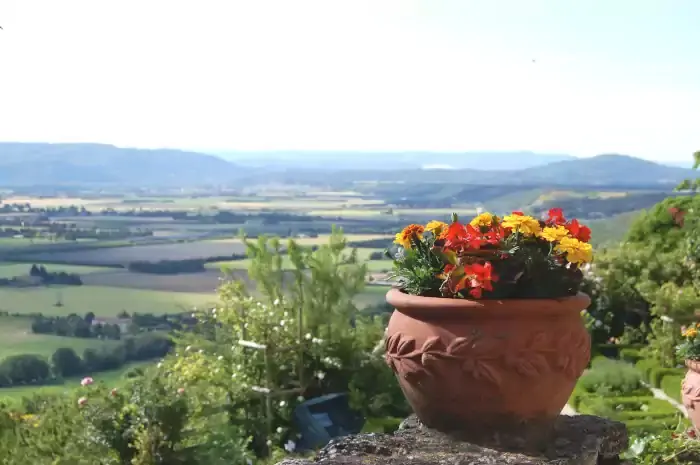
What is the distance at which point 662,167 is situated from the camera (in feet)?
68.0

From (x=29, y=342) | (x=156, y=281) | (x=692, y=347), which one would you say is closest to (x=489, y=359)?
(x=692, y=347)

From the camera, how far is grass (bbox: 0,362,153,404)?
5961 millimetres

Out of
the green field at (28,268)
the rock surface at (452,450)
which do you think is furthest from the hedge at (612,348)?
the rock surface at (452,450)

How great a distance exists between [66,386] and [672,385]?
5.96 m

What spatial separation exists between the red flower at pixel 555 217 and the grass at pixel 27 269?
29.7ft

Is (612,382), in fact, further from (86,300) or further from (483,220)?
(483,220)

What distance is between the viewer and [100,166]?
18.1 meters

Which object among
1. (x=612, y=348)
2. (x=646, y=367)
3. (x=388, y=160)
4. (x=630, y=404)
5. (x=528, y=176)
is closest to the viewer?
(x=630, y=404)

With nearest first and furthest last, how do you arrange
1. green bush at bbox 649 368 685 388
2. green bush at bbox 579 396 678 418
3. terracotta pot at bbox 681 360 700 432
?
terracotta pot at bbox 681 360 700 432 → green bush at bbox 579 396 678 418 → green bush at bbox 649 368 685 388

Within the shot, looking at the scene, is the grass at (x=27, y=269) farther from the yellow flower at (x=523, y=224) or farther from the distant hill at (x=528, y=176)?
the yellow flower at (x=523, y=224)

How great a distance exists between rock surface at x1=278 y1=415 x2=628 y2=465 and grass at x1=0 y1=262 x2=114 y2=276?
895 cm

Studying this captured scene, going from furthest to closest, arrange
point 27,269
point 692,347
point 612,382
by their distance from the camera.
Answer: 1. point 27,269
2. point 612,382
3. point 692,347

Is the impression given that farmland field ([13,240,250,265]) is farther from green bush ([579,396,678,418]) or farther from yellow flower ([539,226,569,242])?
yellow flower ([539,226,569,242])

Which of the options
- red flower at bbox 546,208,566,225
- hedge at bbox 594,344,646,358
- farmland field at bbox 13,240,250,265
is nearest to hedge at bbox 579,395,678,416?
hedge at bbox 594,344,646,358
